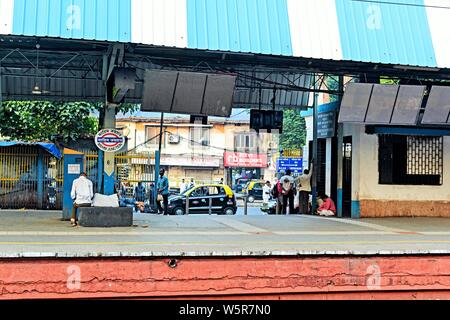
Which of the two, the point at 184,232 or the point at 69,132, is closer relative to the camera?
the point at 184,232

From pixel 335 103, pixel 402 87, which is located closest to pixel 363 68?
pixel 402 87

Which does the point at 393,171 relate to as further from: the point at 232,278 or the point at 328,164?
the point at 232,278

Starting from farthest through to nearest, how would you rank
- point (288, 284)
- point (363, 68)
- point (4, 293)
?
point (363, 68) < point (288, 284) < point (4, 293)

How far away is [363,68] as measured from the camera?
16078 millimetres

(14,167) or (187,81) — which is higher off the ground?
(187,81)

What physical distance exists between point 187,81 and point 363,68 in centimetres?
489

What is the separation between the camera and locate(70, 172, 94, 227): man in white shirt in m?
14.2

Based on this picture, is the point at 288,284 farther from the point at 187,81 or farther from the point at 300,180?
the point at 300,180

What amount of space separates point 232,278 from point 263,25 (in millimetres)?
6544

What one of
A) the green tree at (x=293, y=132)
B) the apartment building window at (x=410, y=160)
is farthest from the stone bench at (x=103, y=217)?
the green tree at (x=293, y=132)

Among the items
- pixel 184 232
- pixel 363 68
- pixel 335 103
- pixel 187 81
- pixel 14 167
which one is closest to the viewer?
pixel 184 232

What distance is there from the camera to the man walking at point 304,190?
20188 mm

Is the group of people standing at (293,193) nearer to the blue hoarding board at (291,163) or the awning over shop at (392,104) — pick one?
the awning over shop at (392,104)

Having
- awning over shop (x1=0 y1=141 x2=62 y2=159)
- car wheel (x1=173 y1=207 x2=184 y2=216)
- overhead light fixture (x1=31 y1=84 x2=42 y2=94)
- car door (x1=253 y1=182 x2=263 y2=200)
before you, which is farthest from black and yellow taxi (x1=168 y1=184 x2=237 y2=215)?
car door (x1=253 y1=182 x2=263 y2=200)
